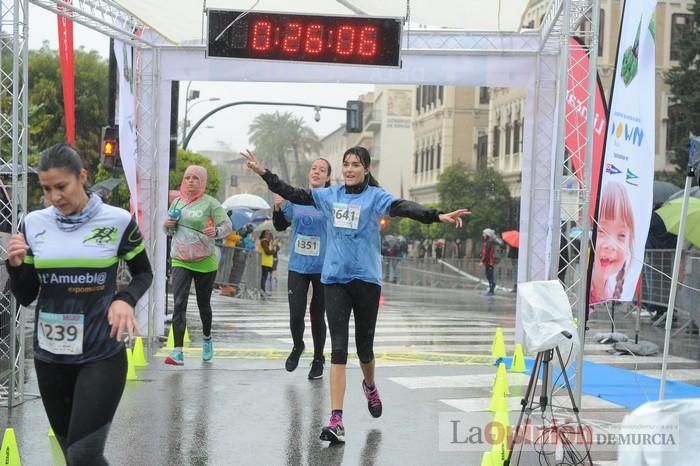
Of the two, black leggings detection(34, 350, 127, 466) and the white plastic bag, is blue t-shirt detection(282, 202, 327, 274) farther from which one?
black leggings detection(34, 350, 127, 466)

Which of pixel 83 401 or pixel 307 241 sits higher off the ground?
pixel 307 241

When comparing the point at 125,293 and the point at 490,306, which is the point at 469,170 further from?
the point at 125,293

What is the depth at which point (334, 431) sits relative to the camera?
281 inches

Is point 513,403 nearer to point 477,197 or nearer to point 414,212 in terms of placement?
point 414,212

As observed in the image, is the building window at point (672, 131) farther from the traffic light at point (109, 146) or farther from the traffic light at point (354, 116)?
the traffic light at point (109, 146)

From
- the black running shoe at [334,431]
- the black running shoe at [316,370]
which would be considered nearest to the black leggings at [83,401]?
the black running shoe at [334,431]

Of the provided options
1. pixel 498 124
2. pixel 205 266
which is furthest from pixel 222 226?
pixel 498 124

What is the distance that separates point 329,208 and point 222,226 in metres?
3.52

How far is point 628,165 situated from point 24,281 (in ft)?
20.0

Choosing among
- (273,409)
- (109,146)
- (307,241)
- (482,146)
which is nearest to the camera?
(273,409)

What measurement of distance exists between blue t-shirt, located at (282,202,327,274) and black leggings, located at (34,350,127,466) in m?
4.99

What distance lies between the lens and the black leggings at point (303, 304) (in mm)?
9828

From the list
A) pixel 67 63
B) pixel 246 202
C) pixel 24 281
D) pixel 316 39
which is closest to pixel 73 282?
pixel 24 281

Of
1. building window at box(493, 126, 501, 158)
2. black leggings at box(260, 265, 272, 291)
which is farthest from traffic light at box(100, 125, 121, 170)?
building window at box(493, 126, 501, 158)
